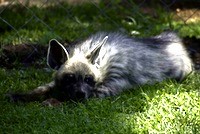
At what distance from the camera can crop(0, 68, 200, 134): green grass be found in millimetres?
4141

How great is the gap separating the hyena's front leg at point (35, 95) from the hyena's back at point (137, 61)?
1.40ft

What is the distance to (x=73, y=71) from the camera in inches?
195

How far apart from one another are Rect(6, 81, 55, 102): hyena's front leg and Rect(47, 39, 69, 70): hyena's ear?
0.16 m

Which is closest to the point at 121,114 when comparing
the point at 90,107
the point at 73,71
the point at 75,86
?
the point at 90,107

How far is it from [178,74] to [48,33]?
180cm

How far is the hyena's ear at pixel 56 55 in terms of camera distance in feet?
16.5

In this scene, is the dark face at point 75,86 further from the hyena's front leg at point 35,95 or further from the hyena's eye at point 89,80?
the hyena's front leg at point 35,95

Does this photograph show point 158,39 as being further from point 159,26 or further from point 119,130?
point 119,130

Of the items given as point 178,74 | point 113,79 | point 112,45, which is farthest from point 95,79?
point 178,74

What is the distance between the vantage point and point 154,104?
4.59 metres

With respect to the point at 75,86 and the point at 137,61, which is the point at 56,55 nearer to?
the point at 75,86

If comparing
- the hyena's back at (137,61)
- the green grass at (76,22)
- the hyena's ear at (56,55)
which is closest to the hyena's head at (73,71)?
the hyena's ear at (56,55)

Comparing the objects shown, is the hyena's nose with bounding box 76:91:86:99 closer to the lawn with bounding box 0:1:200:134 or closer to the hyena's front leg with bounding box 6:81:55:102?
the lawn with bounding box 0:1:200:134

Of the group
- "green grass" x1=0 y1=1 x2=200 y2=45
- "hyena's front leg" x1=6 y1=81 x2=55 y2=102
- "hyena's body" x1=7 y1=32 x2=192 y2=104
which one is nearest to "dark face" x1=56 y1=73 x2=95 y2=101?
"hyena's body" x1=7 y1=32 x2=192 y2=104
